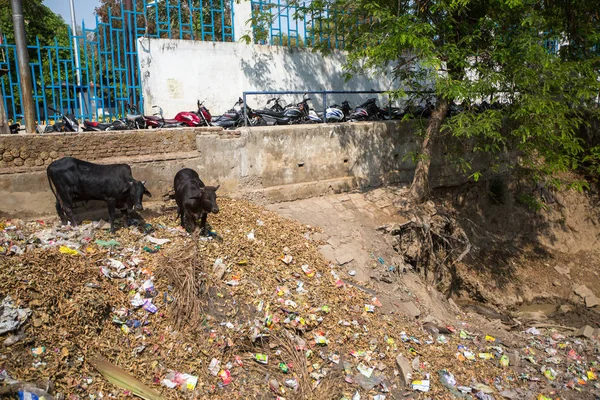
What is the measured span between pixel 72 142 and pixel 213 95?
4332 millimetres

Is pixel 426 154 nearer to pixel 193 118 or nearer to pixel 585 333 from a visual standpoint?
pixel 585 333

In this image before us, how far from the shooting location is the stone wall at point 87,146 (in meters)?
7.35

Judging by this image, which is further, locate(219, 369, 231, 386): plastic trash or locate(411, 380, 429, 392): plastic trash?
locate(411, 380, 429, 392): plastic trash

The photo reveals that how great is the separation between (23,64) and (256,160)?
413 centimetres

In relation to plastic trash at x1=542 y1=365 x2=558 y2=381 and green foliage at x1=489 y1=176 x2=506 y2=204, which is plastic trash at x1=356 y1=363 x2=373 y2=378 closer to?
plastic trash at x1=542 y1=365 x2=558 y2=381

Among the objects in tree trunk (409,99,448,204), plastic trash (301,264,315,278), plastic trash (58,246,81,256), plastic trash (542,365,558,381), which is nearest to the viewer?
plastic trash (58,246,81,256)

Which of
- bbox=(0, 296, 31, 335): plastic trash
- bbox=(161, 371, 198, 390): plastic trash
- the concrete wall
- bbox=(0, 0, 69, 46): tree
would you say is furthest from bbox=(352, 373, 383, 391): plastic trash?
bbox=(0, 0, 69, 46): tree

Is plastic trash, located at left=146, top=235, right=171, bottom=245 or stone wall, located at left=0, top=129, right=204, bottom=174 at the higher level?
stone wall, located at left=0, top=129, right=204, bottom=174

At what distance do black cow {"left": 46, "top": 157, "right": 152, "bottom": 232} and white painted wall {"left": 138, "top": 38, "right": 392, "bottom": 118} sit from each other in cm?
351

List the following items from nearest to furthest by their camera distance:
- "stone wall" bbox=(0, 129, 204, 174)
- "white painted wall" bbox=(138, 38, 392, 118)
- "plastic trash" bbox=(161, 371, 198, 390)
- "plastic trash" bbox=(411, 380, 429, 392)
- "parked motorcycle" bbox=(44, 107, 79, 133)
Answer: "plastic trash" bbox=(161, 371, 198, 390), "plastic trash" bbox=(411, 380, 429, 392), "stone wall" bbox=(0, 129, 204, 174), "parked motorcycle" bbox=(44, 107, 79, 133), "white painted wall" bbox=(138, 38, 392, 118)

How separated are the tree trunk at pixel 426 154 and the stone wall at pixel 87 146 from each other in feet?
14.9

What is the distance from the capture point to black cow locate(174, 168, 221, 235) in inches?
287

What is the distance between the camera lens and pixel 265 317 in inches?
253

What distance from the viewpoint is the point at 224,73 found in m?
11.6
